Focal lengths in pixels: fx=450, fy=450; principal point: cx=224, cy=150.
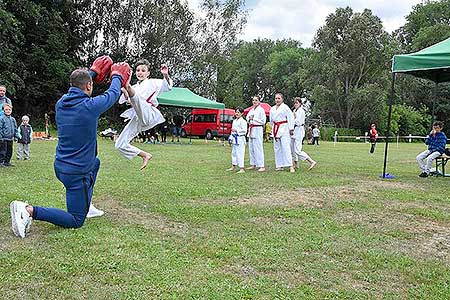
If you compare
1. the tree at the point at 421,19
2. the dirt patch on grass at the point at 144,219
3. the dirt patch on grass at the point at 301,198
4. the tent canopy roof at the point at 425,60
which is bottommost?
the dirt patch on grass at the point at 144,219

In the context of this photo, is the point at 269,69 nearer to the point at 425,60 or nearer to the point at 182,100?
the point at 182,100

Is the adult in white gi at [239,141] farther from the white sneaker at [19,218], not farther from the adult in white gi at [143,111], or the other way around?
the white sneaker at [19,218]

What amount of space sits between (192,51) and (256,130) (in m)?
27.8

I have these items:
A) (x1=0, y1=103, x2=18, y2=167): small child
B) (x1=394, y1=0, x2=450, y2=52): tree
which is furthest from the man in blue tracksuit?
(x1=394, y1=0, x2=450, y2=52): tree

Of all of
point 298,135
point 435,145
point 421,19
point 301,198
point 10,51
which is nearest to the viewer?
point 301,198

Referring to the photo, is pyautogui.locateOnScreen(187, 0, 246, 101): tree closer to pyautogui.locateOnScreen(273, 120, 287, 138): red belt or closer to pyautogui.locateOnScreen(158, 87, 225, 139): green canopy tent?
pyautogui.locateOnScreen(158, 87, 225, 139): green canopy tent

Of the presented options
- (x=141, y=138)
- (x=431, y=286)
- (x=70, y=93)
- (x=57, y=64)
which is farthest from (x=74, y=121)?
(x=57, y=64)

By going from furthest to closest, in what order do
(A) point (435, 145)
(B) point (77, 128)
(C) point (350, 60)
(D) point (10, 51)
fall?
(C) point (350, 60) < (D) point (10, 51) < (A) point (435, 145) < (B) point (77, 128)

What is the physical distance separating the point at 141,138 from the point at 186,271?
2444 cm

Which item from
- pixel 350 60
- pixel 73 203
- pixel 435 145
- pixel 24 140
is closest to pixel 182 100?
pixel 24 140

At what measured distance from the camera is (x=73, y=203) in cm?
471

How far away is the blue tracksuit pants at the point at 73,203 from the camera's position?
462cm

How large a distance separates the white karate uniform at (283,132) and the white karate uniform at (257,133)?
326 millimetres

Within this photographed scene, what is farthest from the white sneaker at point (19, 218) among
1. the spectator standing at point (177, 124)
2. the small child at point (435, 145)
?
the spectator standing at point (177, 124)
